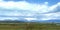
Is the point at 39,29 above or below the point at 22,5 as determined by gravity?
below

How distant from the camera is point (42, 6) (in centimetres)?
167

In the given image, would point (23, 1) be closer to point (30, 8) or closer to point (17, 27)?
point (30, 8)

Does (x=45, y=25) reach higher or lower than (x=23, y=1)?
lower

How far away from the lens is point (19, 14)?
5.51ft

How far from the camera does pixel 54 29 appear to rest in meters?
1.71

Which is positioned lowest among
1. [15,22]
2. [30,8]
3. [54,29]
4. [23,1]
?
[54,29]

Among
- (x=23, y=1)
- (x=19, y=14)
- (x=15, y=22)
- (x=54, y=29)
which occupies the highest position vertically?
(x=23, y=1)

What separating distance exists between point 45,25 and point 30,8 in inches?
18.2

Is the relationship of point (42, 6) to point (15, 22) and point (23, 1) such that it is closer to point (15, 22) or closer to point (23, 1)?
point (23, 1)

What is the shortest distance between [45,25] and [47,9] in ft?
1.08

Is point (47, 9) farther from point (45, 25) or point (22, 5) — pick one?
point (22, 5)

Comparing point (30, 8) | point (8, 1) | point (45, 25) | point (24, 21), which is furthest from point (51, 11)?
point (8, 1)

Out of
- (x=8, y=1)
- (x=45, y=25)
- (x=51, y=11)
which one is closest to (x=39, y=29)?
(x=45, y=25)

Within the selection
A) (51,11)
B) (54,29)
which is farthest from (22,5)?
(54,29)
